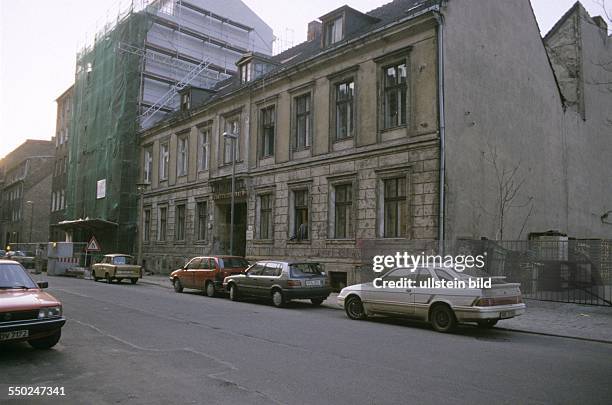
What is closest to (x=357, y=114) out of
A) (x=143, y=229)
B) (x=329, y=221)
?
(x=329, y=221)

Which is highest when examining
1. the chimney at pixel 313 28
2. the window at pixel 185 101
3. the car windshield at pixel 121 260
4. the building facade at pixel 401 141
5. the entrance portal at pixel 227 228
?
the chimney at pixel 313 28

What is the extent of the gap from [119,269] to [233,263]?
8.67 metres

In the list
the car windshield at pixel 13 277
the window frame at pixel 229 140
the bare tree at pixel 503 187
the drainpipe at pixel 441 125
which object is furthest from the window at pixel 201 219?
the car windshield at pixel 13 277

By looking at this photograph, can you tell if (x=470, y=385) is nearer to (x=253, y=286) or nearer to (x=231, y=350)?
(x=231, y=350)

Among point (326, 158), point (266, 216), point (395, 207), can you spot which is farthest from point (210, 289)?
point (395, 207)

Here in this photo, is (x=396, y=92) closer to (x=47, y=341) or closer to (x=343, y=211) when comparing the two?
(x=343, y=211)

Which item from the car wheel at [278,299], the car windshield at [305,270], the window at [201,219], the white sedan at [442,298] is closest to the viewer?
the white sedan at [442,298]

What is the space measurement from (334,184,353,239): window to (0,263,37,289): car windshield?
13.4 m

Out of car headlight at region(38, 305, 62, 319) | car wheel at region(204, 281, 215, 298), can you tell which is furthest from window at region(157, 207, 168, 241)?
car headlight at region(38, 305, 62, 319)

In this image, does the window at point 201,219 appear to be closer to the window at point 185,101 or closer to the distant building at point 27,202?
the window at point 185,101

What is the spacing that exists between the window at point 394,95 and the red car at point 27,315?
14226 mm

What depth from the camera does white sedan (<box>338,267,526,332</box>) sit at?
10977 millimetres

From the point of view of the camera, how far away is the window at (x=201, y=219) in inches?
1196

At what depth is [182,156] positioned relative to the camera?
3303 cm
